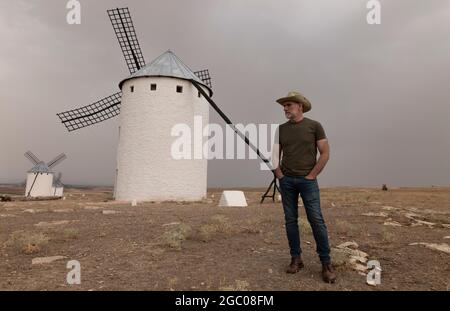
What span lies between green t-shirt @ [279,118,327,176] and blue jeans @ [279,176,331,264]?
0.14m

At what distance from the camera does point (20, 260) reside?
5.50 meters

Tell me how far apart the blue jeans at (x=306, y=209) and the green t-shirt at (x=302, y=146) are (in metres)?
0.14

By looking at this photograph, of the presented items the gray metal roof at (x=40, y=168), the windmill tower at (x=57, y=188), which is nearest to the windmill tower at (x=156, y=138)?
the gray metal roof at (x=40, y=168)

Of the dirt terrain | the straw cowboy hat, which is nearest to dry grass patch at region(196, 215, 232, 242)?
the dirt terrain

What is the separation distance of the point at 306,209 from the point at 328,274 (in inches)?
34.7

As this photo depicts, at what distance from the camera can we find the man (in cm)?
437

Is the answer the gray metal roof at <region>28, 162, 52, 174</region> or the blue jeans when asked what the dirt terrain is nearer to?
the blue jeans

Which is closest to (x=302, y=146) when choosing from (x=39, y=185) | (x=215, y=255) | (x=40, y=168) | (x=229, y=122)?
(x=215, y=255)

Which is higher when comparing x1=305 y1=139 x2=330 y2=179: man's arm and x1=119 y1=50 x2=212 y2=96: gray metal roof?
x1=119 y1=50 x2=212 y2=96: gray metal roof

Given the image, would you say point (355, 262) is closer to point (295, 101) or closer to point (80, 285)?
point (295, 101)

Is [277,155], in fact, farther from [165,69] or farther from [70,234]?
[165,69]

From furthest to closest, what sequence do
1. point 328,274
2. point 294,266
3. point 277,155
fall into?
1. point 277,155
2. point 294,266
3. point 328,274

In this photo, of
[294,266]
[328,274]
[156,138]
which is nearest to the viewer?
[328,274]

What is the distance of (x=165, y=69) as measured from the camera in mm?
18531
